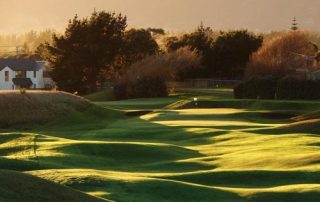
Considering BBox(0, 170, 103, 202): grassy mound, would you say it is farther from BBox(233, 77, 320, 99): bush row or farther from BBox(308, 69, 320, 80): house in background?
BBox(308, 69, 320, 80): house in background

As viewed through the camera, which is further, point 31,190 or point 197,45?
point 197,45

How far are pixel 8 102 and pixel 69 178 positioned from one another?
31.4 meters

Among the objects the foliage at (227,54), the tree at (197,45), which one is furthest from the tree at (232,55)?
the tree at (197,45)

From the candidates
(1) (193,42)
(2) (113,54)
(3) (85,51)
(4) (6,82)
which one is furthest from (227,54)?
(4) (6,82)

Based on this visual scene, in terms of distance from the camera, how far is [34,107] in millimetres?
51000

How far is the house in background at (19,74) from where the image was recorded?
411 ft

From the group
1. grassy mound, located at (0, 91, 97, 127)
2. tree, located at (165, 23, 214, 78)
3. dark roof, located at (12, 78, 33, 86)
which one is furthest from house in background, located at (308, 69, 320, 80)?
dark roof, located at (12, 78, 33, 86)

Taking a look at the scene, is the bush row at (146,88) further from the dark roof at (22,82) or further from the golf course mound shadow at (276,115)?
the dark roof at (22,82)

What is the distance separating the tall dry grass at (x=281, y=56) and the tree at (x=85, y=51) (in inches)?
731

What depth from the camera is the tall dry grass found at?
85.3 m

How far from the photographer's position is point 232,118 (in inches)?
2005

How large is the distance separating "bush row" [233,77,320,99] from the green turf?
1500 cm

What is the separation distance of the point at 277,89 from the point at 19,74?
68.6m

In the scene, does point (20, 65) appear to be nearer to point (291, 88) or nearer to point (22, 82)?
point (22, 82)
